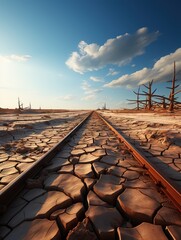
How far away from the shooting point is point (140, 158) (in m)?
2.52

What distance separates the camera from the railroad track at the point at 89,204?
1.23 metres

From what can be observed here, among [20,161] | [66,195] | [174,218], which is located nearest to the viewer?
[174,218]

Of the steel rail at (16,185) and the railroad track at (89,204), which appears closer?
the railroad track at (89,204)

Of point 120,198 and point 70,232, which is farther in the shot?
point 120,198

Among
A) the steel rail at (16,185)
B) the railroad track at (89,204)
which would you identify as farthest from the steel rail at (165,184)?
the steel rail at (16,185)

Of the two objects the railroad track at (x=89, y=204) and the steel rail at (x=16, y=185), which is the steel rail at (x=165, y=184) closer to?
the railroad track at (x=89, y=204)

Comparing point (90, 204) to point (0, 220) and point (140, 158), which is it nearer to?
point (0, 220)

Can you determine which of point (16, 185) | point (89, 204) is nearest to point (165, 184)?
point (89, 204)

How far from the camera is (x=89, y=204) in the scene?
156 cm

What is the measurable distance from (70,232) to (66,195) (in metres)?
0.57

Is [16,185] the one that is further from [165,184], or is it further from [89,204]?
[165,184]

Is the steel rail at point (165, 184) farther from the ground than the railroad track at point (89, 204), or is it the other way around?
the steel rail at point (165, 184)

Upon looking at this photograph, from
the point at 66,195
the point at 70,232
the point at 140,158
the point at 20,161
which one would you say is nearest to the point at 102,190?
the point at 66,195

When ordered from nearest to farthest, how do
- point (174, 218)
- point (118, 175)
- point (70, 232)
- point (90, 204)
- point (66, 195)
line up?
point (70, 232) → point (174, 218) → point (90, 204) → point (66, 195) → point (118, 175)
